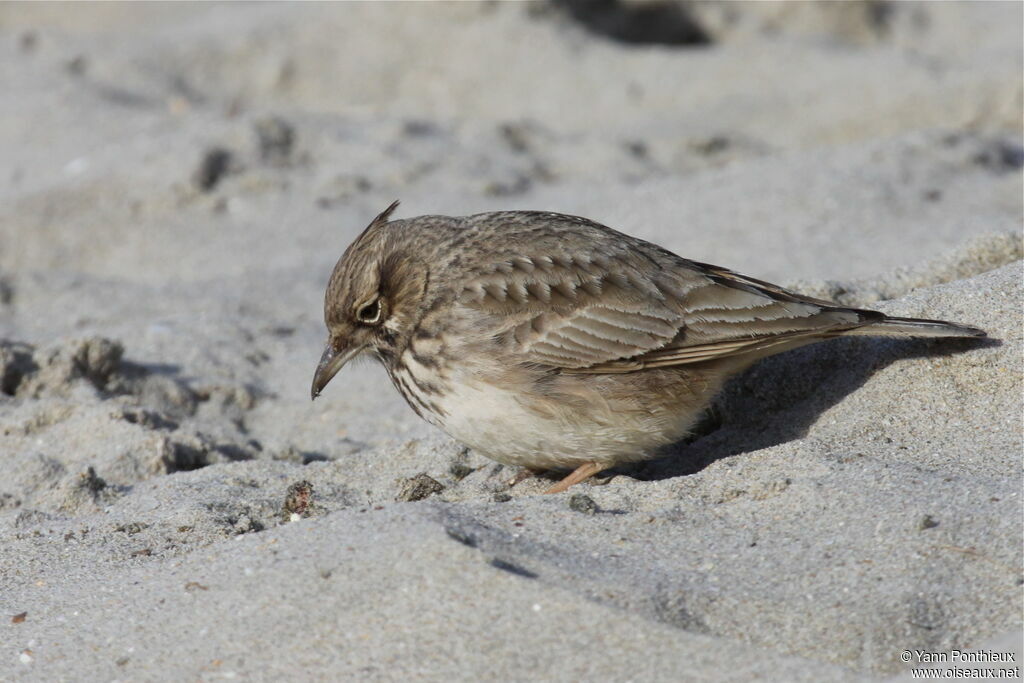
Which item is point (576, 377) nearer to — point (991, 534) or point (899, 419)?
point (899, 419)

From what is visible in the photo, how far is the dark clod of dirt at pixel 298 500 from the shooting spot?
16.1 feet

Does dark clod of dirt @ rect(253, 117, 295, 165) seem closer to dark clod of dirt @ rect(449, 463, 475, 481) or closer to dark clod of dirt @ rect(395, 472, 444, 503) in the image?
dark clod of dirt @ rect(449, 463, 475, 481)

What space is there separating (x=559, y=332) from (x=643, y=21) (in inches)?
324

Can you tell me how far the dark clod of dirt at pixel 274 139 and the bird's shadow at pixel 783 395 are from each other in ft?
17.3

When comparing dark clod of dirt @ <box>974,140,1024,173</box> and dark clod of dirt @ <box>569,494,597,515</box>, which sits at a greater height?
dark clod of dirt @ <box>974,140,1024,173</box>

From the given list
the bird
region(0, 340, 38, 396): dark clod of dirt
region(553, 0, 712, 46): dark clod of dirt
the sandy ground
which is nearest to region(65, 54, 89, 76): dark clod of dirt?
the sandy ground

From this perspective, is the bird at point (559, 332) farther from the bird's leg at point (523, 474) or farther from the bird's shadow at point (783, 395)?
the bird's shadow at point (783, 395)

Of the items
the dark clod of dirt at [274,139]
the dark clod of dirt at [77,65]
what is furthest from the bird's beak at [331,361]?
the dark clod of dirt at [77,65]

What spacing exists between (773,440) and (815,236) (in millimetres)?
2828

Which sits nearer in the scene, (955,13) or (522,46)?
(522,46)

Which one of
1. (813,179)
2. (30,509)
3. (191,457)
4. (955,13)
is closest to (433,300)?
(191,457)

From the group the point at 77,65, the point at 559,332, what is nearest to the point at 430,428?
the point at 559,332

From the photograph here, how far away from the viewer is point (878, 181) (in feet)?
27.3

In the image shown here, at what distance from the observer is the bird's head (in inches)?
203
